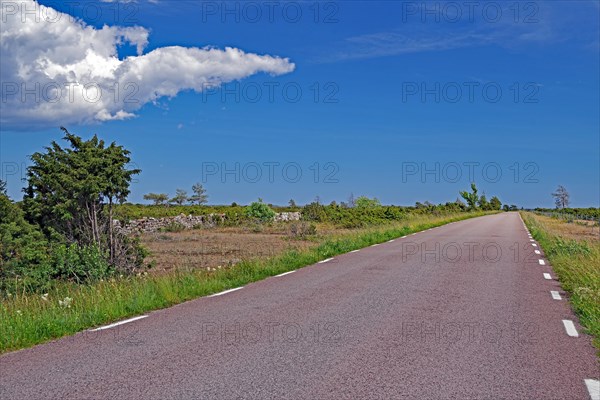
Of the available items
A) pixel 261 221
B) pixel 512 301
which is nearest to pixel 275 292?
pixel 512 301

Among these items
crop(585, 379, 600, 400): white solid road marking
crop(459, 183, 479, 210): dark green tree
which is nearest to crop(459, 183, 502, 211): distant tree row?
crop(459, 183, 479, 210): dark green tree

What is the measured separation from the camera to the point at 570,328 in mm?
8156

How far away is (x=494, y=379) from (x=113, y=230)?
12092 millimetres

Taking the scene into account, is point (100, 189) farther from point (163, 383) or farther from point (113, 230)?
point (163, 383)

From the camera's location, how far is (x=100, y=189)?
14773mm

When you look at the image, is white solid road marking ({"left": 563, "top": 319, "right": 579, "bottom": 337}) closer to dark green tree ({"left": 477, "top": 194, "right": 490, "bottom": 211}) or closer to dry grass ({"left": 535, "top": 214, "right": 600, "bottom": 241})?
dry grass ({"left": 535, "top": 214, "right": 600, "bottom": 241})

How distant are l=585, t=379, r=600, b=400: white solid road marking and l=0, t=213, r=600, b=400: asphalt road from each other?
3 centimetres

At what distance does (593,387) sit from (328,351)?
8.81 feet

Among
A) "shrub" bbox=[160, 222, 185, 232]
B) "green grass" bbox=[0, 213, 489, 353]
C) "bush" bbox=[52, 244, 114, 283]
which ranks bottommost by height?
"green grass" bbox=[0, 213, 489, 353]

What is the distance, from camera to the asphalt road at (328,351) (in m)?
5.23

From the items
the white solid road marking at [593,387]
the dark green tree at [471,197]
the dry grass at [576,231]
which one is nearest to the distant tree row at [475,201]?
the dark green tree at [471,197]

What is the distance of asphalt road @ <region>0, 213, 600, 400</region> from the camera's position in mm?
5234

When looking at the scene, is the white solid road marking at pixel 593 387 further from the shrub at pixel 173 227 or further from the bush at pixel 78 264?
the shrub at pixel 173 227

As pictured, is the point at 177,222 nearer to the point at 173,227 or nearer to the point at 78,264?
the point at 173,227
